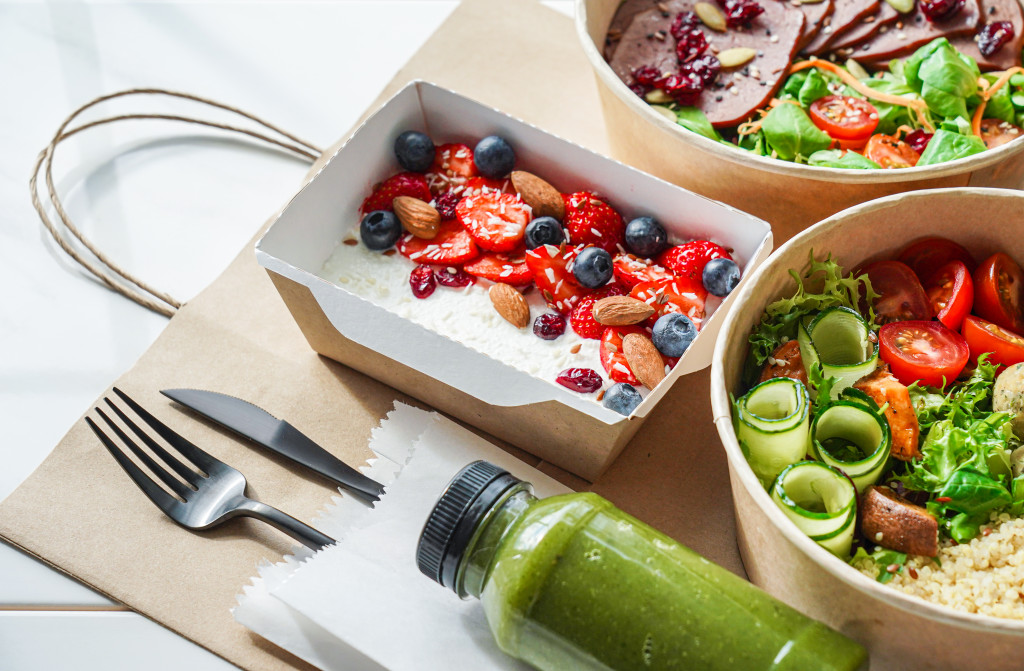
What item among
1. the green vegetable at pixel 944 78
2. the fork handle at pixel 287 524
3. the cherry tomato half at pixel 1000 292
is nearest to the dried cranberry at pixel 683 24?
the green vegetable at pixel 944 78

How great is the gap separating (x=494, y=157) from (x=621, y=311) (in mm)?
373

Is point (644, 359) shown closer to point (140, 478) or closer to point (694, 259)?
point (694, 259)

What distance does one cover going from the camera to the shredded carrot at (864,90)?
151cm

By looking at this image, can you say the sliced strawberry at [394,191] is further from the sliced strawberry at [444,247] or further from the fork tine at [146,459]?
the fork tine at [146,459]

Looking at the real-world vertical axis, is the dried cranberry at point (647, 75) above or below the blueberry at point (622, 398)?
above

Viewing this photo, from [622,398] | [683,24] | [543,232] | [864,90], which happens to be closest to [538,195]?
[543,232]

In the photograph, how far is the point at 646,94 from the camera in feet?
5.35

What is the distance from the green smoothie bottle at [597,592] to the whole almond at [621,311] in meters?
0.34

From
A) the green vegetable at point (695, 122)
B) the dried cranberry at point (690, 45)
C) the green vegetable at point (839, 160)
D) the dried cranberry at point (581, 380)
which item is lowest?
the dried cranberry at point (581, 380)

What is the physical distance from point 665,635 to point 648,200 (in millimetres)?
722

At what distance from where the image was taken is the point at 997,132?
60.0 inches

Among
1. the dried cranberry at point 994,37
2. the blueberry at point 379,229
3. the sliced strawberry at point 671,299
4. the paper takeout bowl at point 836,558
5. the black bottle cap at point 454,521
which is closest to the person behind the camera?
the paper takeout bowl at point 836,558

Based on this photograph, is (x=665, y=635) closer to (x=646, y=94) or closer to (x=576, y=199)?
(x=576, y=199)

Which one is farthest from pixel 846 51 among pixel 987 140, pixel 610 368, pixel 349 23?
pixel 349 23
